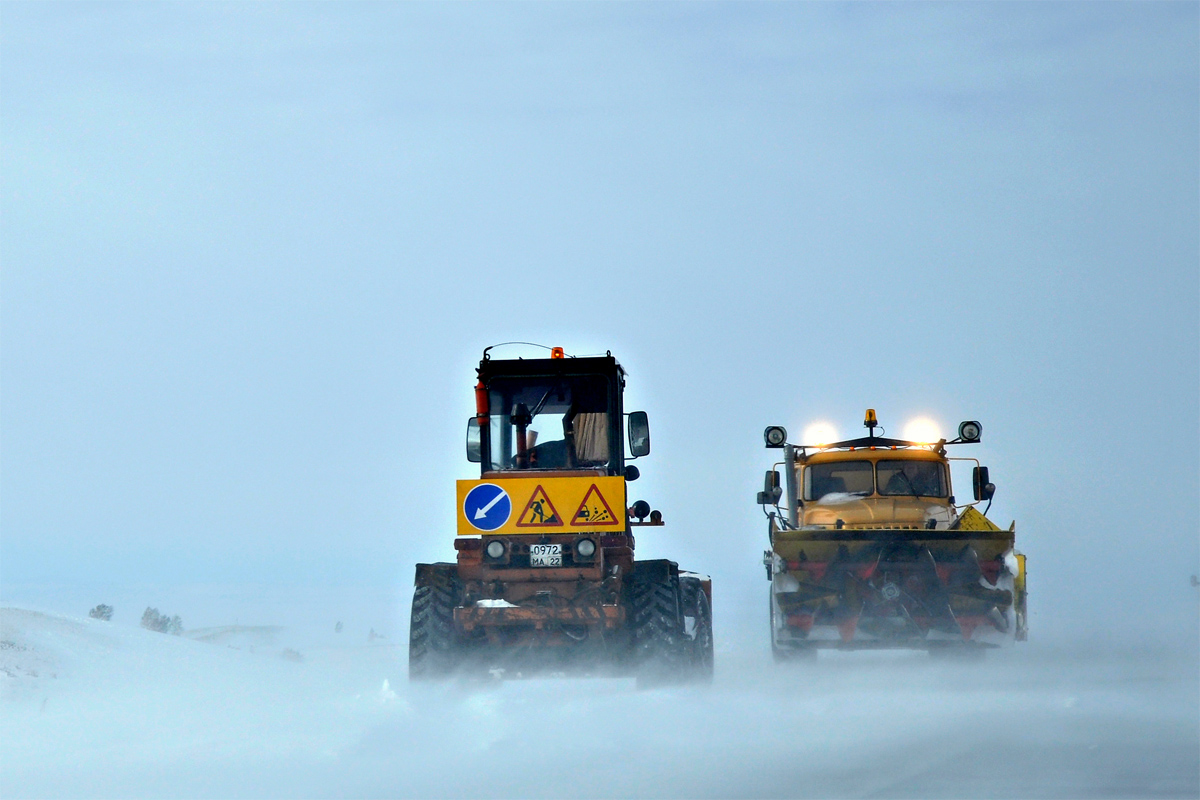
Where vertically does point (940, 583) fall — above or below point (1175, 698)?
above

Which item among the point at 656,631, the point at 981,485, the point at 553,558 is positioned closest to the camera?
the point at 656,631

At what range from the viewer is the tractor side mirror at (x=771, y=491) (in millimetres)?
18109

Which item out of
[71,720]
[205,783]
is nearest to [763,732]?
[205,783]

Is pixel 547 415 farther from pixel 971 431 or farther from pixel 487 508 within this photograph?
pixel 971 431

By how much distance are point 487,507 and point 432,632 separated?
4.27 feet

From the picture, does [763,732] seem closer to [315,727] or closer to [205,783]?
[315,727]

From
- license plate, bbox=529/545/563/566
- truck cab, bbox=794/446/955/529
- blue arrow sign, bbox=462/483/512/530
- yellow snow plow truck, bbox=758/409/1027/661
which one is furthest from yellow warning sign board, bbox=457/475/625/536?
truck cab, bbox=794/446/955/529

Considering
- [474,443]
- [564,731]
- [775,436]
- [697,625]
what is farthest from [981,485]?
[564,731]

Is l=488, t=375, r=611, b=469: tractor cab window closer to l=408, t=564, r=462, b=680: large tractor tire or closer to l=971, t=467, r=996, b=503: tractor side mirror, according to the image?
l=408, t=564, r=462, b=680: large tractor tire

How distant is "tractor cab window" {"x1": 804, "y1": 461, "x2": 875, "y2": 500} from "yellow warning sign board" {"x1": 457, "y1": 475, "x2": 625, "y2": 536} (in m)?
5.64

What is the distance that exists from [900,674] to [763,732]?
16.9 feet

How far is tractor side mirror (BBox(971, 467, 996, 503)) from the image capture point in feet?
59.1

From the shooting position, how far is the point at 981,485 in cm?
1812

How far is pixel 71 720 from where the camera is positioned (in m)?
11.5
